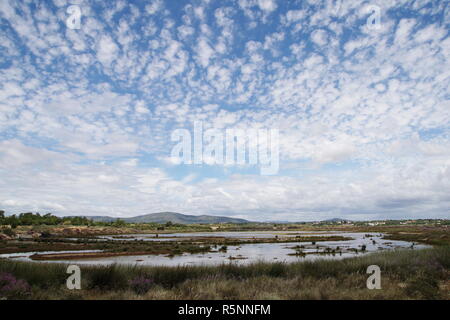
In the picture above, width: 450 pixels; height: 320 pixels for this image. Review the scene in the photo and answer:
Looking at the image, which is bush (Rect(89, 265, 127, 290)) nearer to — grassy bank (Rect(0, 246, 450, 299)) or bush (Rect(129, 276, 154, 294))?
grassy bank (Rect(0, 246, 450, 299))

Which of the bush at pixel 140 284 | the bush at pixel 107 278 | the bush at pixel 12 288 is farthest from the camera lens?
the bush at pixel 107 278

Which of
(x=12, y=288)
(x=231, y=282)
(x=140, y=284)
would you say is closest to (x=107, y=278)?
(x=140, y=284)

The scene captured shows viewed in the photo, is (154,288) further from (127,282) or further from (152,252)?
(152,252)

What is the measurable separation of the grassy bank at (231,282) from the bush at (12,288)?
9cm

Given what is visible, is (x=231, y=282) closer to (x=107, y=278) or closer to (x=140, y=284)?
(x=140, y=284)

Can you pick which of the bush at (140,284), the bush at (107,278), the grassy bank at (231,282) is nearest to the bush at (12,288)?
the grassy bank at (231,282)

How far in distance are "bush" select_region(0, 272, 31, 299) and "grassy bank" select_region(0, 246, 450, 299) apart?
0.09 meters

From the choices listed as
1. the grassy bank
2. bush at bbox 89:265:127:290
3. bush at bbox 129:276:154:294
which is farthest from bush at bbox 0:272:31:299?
bush at bbox 129:276:154:294

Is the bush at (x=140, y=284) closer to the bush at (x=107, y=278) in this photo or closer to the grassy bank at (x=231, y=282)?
the grassy bank at (x=231, y=282)

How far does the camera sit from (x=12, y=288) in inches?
387

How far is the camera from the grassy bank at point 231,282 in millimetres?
9836

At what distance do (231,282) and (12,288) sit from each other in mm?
7690
